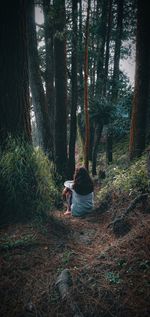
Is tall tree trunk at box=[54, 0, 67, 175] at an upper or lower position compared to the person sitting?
upper

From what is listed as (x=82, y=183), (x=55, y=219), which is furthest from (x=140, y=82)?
(x=55, y=219)

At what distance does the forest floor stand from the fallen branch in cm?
2

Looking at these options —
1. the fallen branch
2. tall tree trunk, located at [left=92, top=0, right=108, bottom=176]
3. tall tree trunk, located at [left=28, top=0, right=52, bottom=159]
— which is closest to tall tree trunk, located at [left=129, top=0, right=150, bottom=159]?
tall tree trunk, located at [left=28, top=0, right=52, bottom=159]

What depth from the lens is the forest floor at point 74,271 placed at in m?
3.29

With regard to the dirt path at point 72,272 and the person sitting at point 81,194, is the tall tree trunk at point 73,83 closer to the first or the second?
the person sitting at point 81,194

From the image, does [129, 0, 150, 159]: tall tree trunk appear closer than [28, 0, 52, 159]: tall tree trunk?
Yes

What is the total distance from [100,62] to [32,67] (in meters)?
5.22

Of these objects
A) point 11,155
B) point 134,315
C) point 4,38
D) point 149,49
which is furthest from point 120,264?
point 149,49

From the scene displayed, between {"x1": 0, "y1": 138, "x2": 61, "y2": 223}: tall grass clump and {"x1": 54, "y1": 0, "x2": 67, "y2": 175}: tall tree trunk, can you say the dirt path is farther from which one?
{"x1": 54, "y1": 0, "x2": 67, "y2": 175}: tall tree trunk

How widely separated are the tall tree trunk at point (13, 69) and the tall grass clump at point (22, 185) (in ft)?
1.94

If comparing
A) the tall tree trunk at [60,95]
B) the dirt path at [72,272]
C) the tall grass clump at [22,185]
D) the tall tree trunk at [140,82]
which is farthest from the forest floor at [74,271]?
the tall tree trunk at [60,95]

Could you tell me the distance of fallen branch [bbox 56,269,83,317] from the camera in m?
3.26

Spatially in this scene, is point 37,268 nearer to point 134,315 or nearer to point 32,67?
point 134,315

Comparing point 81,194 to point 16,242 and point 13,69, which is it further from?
point 13,69
